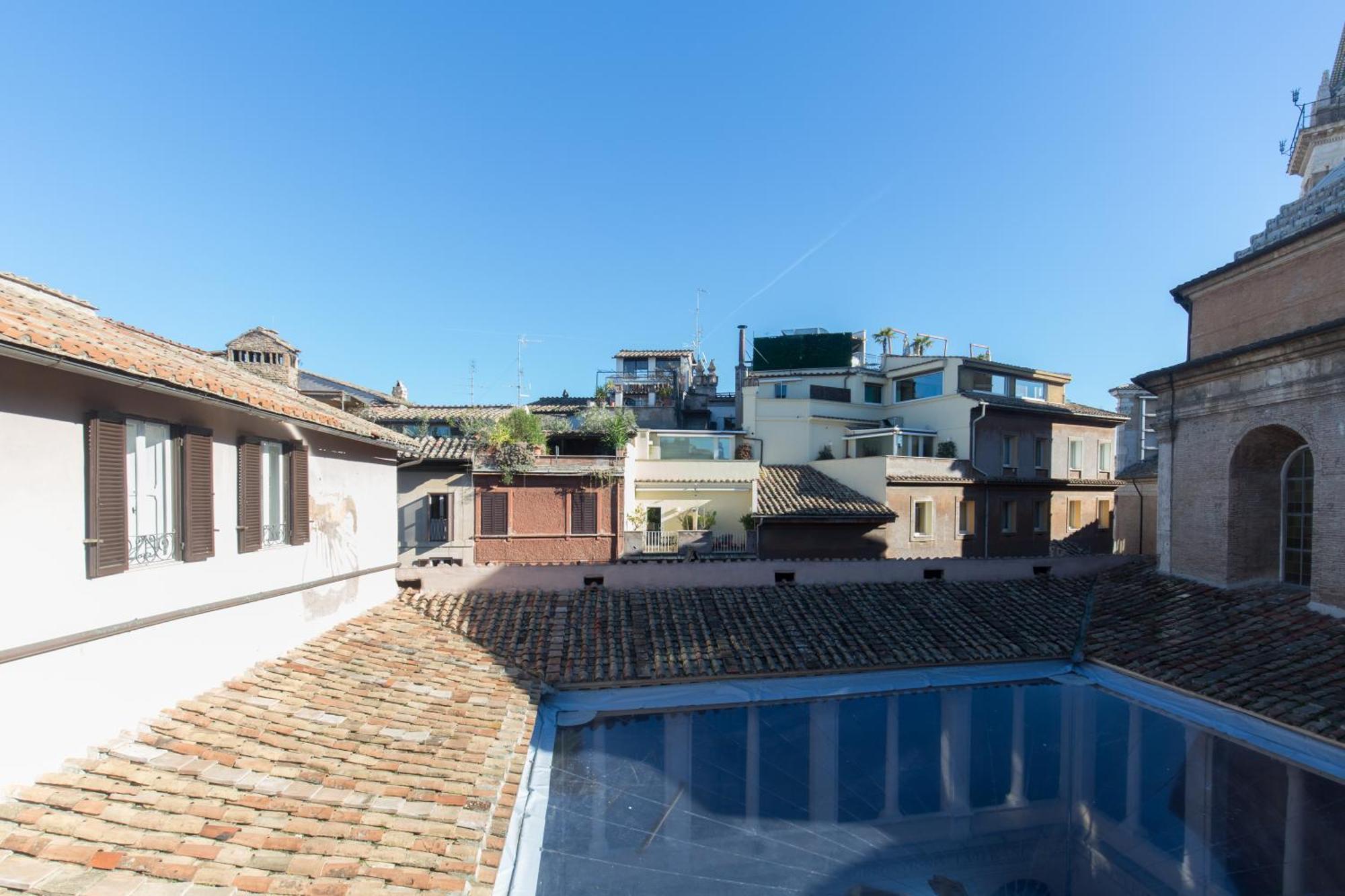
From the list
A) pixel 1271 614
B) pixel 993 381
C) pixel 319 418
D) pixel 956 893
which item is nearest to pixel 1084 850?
pixel 956 893

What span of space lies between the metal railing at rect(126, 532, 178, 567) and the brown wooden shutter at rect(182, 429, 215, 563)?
0.32ft

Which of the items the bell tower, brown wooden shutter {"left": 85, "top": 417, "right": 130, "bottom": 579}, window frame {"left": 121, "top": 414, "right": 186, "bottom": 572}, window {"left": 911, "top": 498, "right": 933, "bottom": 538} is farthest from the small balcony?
the bell tower

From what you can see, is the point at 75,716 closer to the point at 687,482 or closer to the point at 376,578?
Answer: the point at 376,578

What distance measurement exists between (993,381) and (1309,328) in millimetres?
14744

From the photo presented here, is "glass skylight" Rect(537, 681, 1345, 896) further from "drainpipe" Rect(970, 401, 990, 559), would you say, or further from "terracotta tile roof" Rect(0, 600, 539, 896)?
"drainpipe" Rect(970, 401, 990, 559)

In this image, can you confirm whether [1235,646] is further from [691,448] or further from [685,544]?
→ [691,448]

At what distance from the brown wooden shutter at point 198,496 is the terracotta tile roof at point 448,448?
413 inches

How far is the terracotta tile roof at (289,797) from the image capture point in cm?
410

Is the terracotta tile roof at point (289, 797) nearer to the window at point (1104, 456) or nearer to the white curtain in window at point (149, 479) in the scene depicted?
the white curtain in window at point (149, 479)

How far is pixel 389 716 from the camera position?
689 cm

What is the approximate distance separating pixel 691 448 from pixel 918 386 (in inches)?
442

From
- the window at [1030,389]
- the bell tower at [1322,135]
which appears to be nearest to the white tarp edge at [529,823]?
the window at [1030,389]

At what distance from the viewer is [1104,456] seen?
81.7 ft

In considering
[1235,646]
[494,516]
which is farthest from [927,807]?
[494,516]
